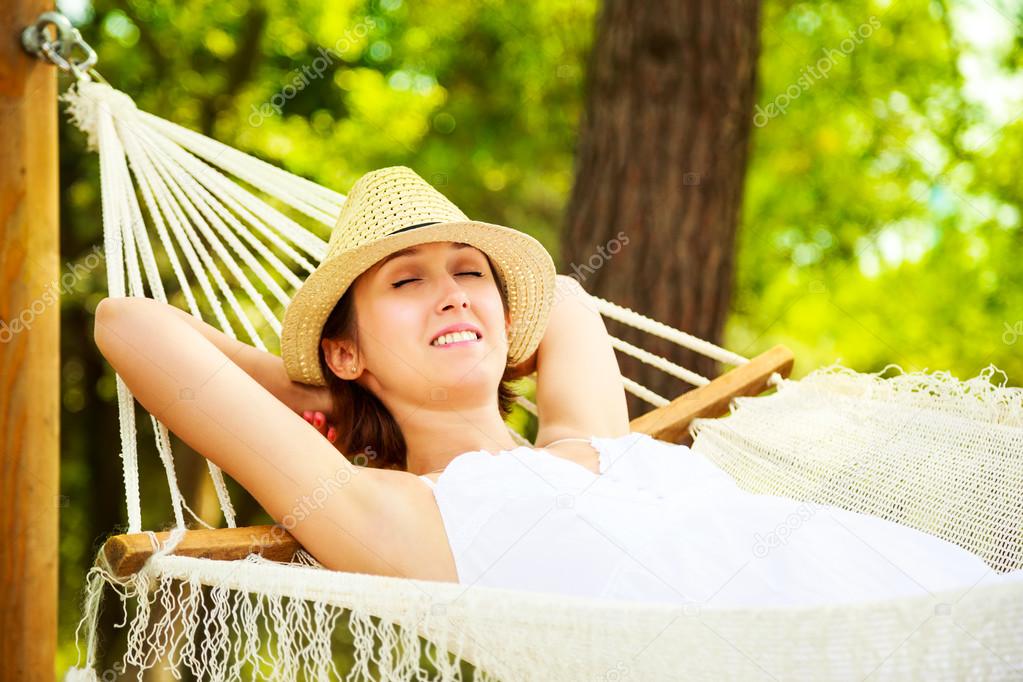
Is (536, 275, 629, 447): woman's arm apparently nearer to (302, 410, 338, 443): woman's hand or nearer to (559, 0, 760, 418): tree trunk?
(302, 410, 338, 443): woman's hand

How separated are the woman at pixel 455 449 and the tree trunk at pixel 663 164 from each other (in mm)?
1133

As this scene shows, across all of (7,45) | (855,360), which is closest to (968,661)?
(7,45)

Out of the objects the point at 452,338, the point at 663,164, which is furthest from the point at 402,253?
the point at 663,164

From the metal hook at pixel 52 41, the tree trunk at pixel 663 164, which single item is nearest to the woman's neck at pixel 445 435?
the metal hook at pixel 52 41

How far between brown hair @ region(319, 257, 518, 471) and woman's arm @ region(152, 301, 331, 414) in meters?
0.02

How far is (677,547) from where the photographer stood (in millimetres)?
1205

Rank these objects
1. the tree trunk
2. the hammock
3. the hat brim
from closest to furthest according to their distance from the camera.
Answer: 1. the hammock
2. the hat brim
3. the tree trunk

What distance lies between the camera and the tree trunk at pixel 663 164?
109 inches

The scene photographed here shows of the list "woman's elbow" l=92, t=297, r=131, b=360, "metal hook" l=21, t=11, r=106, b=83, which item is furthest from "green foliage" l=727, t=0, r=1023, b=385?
"woman's elbow" l=92, t=297, r=131, b=360

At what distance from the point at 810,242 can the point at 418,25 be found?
2.37 meters

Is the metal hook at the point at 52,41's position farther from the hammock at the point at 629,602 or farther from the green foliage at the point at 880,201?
the green foliage at the point at 880,201

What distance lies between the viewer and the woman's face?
1431 mm

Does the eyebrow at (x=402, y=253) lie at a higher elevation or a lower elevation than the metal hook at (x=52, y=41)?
lower

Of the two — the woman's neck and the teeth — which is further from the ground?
the teeth
